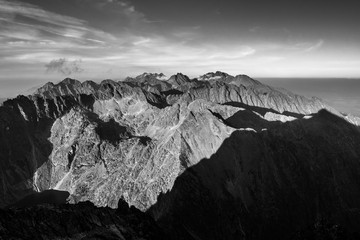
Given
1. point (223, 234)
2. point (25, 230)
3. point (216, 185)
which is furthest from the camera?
point (216, 185)

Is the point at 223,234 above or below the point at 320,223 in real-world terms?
below

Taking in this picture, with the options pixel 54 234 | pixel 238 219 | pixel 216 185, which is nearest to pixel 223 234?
pixel 238 219

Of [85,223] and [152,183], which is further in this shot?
[152,183]

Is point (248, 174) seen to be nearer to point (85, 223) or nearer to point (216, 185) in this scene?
point (216, 185)

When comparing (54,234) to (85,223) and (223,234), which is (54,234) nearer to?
(85,223)

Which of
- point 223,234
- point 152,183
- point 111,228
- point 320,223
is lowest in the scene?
point 223,234

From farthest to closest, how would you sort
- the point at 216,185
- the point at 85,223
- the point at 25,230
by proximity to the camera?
the point at 216,185
the point at 85,223
the point at 25,230
